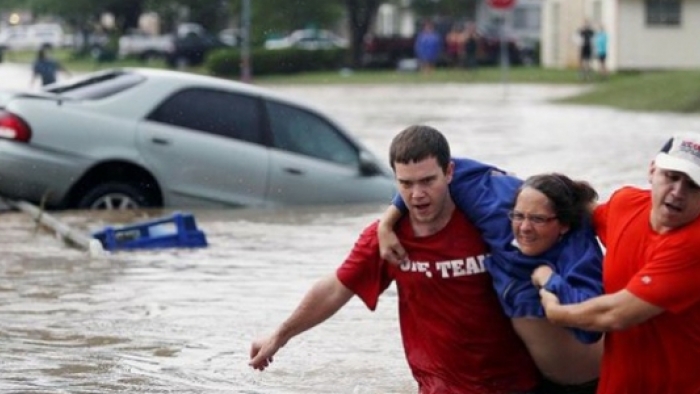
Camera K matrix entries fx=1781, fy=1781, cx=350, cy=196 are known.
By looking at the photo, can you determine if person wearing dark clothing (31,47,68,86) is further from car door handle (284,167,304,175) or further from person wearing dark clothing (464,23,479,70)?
person wearing dark clothing (464,23,479,70)

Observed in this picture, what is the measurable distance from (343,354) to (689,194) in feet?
14.5

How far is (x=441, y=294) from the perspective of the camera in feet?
20.7

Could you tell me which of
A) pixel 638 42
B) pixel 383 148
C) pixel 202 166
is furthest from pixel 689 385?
pixel 638 42

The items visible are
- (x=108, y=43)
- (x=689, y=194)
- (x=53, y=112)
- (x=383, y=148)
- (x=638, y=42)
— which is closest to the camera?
(x=689, y=194)

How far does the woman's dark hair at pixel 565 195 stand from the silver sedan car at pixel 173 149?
9.85 m

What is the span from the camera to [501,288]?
241 inches

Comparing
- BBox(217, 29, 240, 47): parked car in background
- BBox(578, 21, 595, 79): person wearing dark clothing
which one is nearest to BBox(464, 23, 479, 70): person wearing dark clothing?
BBox(578, 21, 595, 79): person wearing dark clothing

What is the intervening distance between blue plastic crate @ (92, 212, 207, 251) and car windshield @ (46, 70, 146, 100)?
7.79ft

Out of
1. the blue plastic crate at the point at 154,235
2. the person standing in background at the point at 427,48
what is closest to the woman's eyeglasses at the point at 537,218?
the blue plastic crate at the point at 154,235

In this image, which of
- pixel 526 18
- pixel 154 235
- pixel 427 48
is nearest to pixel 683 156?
pixel 154 235

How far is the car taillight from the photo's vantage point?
15.3m

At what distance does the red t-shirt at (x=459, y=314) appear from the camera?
6.25 meters

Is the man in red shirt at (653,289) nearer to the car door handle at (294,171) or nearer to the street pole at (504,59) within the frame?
the car door handle at (294,171)

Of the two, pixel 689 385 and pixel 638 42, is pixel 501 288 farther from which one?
pixel 638 42
